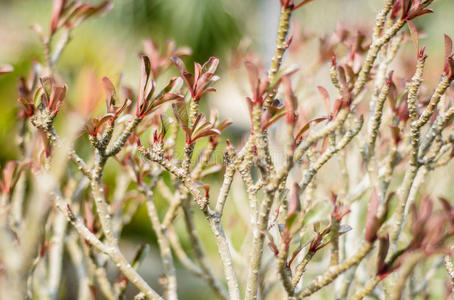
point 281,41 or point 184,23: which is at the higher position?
point 184,23

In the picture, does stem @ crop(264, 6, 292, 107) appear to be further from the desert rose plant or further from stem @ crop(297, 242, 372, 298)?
stem @ crop(297, 242, 372, 298)

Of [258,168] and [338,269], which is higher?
[258,168]

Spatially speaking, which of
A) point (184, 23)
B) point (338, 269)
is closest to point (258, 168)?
point (338, 269)

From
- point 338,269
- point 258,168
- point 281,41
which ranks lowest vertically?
point 338,269

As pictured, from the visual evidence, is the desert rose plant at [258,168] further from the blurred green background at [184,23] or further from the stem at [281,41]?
the blurred green background at [184,23]

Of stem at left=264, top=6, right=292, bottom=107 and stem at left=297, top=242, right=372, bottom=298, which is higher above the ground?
stem at left=264, top=6, right=292, bottom=107

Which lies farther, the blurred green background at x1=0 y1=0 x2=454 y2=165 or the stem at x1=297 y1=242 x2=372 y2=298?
the blurred green background at x1=0 y1=0 x2=454 y2=165

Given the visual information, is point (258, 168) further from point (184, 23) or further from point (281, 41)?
point (184, 23)

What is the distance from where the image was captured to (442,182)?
1.37m

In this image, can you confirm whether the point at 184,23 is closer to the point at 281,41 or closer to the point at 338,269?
the point at 281,41

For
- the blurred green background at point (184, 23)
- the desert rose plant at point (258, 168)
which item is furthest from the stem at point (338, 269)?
the blurred green background at point (184, 23)

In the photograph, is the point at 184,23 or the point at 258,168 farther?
the point at 184,23

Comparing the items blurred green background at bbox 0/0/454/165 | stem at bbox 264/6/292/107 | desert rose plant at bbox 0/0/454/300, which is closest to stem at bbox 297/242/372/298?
desert rose plant at bbox 0/0/454/300

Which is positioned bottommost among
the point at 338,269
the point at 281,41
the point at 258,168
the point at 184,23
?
the point at 338,269
